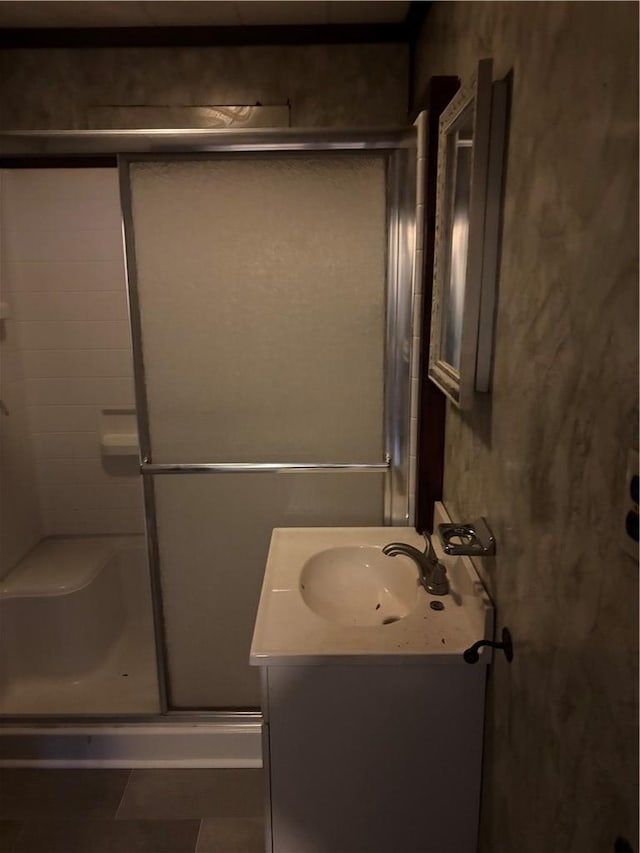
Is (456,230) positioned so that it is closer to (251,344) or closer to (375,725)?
(251,344)

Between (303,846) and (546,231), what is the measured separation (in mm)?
1363

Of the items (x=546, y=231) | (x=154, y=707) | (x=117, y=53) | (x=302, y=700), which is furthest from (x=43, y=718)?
(x=117, y=53)

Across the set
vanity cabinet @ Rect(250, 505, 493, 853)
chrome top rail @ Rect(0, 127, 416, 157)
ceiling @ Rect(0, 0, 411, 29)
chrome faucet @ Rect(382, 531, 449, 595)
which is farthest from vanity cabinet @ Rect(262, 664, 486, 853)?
ceiling @ Rect(0, 0, 411, 29)

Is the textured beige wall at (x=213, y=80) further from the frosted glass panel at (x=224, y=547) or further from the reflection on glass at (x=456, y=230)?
the frosted glass panel at (x=224, y=547)

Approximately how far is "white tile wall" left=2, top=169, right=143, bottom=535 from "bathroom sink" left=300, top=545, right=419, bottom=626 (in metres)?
1.54

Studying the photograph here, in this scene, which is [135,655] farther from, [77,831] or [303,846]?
[303,846]

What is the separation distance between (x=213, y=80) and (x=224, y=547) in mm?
1674

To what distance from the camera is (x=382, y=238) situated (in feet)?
5.55

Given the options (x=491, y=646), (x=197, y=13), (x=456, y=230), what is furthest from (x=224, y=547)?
(x=197, y=13)

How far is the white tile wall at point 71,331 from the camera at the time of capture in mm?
2545

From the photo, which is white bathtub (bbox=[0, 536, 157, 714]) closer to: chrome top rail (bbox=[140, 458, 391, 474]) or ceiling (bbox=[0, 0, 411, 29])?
chrome top rail (bbox=[140, 458, 391, 474])

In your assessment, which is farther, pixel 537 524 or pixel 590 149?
pixel 537 524

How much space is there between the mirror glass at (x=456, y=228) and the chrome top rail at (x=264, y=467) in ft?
1.87

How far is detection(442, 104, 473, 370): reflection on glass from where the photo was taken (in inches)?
45.4
